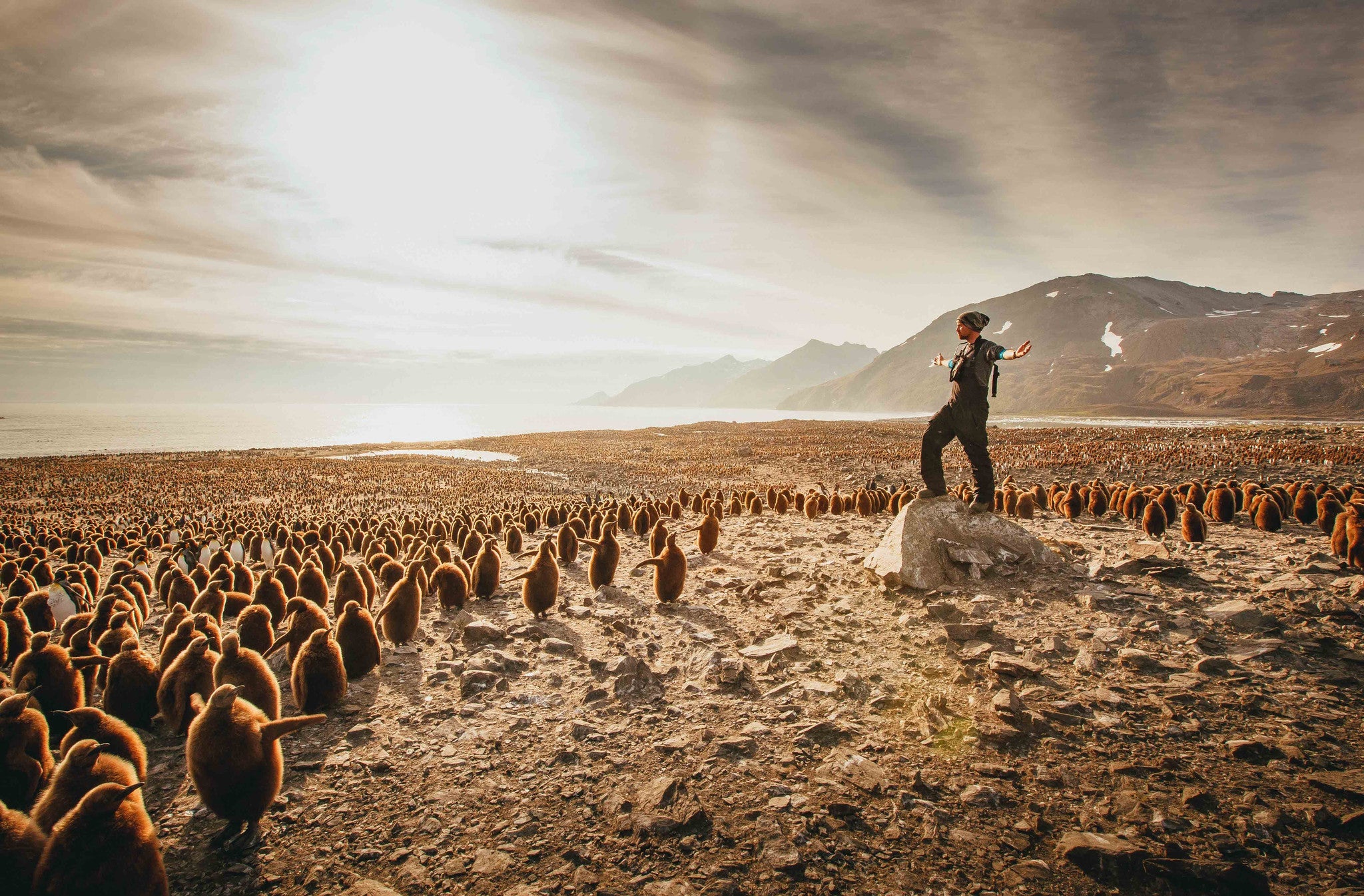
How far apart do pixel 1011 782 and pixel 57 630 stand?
1291 centimetres

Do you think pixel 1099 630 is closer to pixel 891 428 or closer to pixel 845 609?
pixel 845 609

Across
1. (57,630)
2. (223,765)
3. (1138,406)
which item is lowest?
(57,630)

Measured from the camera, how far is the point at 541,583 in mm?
8539

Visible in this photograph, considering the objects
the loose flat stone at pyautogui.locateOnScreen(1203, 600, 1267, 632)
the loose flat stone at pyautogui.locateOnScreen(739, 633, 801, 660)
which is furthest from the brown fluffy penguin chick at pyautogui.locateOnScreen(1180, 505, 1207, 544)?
the loose flat stone at pyautogui.locateOnScreen(739, 633, 801, 660)

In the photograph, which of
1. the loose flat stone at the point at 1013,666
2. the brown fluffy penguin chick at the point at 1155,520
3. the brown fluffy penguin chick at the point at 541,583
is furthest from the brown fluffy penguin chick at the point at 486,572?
the brown fluffy penguin chick at the point at 1155,520

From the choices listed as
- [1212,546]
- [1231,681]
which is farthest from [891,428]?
[1231,681]

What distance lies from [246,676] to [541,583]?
391 centimetres

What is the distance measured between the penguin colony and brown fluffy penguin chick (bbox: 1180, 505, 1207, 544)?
3 cm

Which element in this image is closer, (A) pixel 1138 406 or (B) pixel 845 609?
(B) pixel 845 609

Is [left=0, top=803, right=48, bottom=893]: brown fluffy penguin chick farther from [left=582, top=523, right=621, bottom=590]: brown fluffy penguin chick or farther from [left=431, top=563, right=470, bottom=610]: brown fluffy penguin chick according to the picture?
[left=582, top=523, right=621, bottom=590]: brown fluffy penguin chick

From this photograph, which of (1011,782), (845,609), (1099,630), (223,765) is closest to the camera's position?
(223,765)

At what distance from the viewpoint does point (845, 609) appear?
811cm

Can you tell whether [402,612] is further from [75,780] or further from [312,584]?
[75,780]

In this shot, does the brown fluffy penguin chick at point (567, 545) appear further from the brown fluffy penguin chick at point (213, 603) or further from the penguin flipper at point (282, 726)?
the penguin flipper at point (282, 726)
